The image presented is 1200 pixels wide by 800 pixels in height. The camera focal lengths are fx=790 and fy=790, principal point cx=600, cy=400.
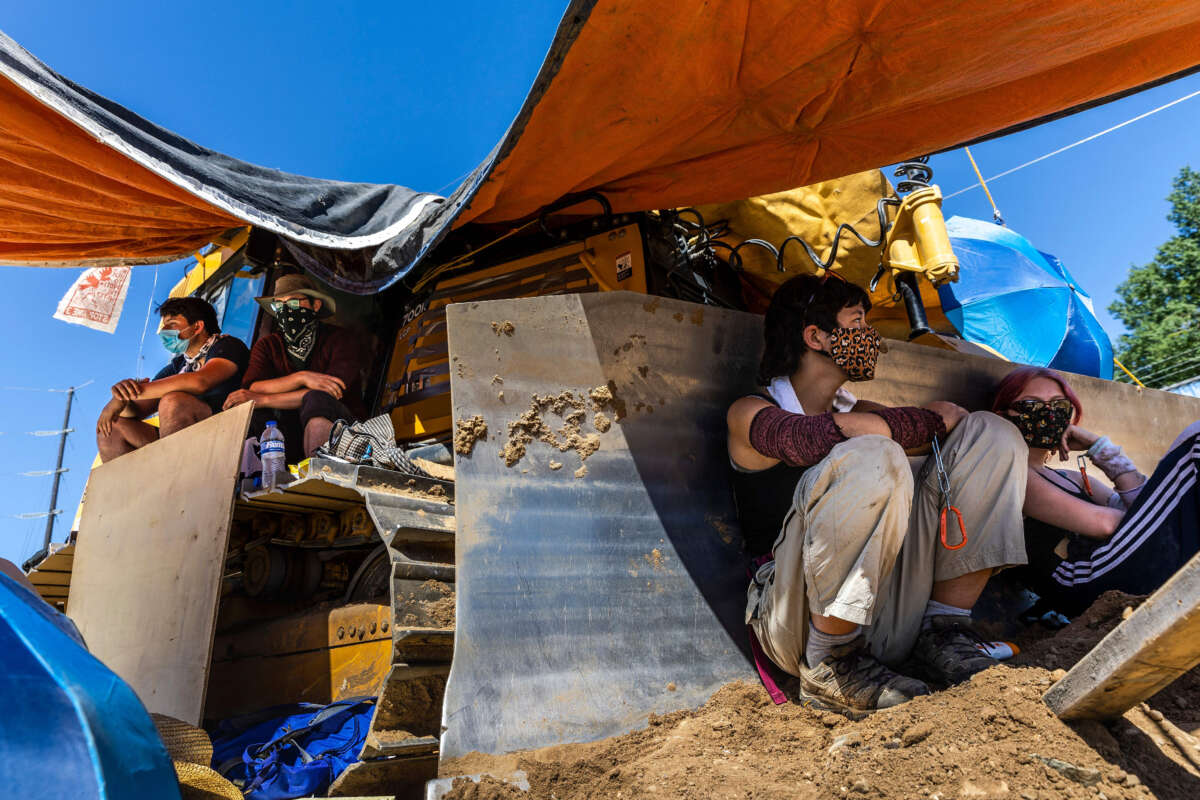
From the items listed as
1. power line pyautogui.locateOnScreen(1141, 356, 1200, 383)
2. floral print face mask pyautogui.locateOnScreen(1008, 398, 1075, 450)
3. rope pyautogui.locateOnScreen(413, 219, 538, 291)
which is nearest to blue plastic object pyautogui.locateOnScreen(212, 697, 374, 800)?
rope pyautogui.locateOnScreen(413, 219, 538, 291)

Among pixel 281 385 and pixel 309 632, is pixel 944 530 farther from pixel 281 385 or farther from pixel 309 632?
pixel 281 385

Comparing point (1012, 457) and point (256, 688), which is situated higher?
point (1012, 457)

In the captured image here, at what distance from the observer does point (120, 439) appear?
4.66m

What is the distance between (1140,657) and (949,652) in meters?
0.81

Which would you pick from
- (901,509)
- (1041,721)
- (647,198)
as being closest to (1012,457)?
(901,509)

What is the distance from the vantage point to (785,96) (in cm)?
300

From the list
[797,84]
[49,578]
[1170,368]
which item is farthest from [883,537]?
[1170,368]

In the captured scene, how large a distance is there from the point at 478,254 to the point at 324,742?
2.74 meters

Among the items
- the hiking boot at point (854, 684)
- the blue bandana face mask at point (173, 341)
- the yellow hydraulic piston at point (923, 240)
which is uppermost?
the blue bandana face mask at point (173, 341)

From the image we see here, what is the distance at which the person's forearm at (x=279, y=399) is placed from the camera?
4371 millimetres

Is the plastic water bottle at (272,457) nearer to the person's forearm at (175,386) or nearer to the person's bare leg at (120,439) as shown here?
the person's forearm at (175,386)

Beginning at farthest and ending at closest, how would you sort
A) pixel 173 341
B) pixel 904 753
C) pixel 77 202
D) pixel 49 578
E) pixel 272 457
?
pixel 173 341
pixel 49 578
pixel 77 202
pixel 272 457
pixel 904 753

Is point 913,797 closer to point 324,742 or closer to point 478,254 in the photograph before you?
point 324,742

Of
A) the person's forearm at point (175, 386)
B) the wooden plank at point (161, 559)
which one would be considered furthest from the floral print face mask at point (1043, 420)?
the person's forearm at point (175, 386)
